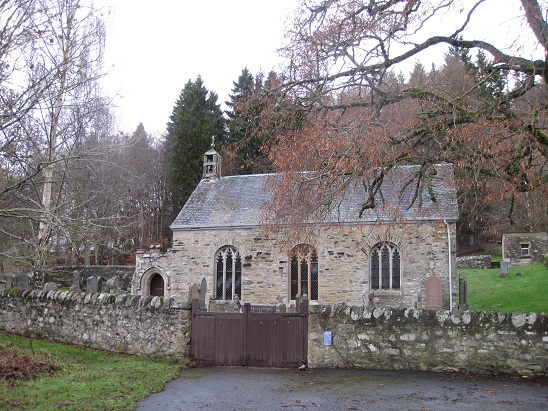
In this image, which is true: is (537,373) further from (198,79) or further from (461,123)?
(198,79)

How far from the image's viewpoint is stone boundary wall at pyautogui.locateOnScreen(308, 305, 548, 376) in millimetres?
9023

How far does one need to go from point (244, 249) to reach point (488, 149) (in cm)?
1442

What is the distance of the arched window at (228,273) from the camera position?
2211cm

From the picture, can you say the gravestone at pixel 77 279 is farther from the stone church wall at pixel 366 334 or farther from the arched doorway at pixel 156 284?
the stone church wall at pixel 366 334

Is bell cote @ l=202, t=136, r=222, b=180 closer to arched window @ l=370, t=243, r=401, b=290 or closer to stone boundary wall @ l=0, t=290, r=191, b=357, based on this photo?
arched window @ l=370, t=243, r=401, b=290

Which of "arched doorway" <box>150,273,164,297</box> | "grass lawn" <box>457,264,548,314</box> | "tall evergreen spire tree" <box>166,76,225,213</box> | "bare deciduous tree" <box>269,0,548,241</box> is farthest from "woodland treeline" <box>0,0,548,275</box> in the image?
"tall evergreen spire tree" <box>166,76,225,213</box>

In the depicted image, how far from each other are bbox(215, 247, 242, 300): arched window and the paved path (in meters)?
12.1

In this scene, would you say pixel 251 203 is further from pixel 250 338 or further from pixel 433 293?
pixel 250 338

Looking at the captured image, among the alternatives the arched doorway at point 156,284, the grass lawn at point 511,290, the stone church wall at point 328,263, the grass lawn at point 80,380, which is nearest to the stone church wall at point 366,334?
the grass lawn at point 80,380

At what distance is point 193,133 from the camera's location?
40.5m

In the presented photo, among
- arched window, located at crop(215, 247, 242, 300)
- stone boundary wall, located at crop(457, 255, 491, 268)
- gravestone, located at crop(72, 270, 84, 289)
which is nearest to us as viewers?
arched window, located at crop(215, 247, 242, 300)

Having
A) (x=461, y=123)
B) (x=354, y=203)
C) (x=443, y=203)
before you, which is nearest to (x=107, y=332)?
(x=461, y=123)

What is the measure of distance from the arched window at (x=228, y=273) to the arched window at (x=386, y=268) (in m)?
6.03

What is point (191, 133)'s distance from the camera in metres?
40.4
